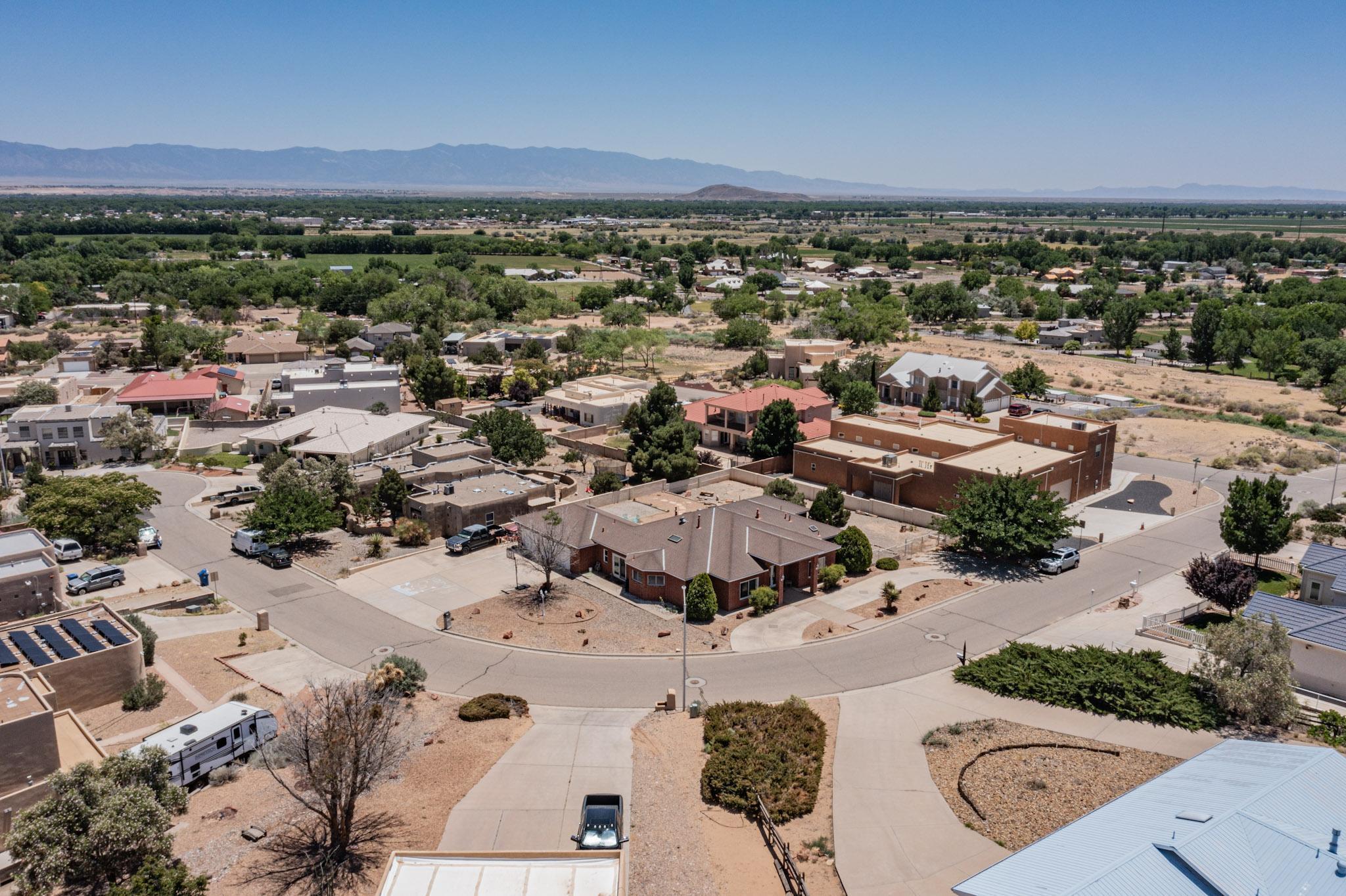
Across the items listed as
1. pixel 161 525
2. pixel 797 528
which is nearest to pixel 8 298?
pixel 161 525

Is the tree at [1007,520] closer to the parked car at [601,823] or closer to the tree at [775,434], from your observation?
the tree at [775,434]

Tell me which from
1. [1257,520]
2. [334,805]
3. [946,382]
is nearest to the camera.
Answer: [334,805]

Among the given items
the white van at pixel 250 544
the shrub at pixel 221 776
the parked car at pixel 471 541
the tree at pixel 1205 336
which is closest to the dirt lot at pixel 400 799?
the shrub at pixel 221 776

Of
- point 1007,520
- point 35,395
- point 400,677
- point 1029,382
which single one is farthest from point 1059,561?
point 35,395

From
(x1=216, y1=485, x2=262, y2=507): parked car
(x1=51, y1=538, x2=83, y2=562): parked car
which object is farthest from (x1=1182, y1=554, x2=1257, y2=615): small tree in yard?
(x1=51, y1=538, x2=83, y2=562): parked car

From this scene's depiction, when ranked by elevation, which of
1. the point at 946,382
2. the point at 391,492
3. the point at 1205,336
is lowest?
the point at 391,492

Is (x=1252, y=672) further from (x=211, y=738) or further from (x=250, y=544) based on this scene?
(x=250, y=544)

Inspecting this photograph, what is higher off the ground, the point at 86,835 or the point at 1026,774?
the point at 86,835

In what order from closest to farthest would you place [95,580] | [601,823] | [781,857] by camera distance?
[781,857], [601,823], [95,580]
